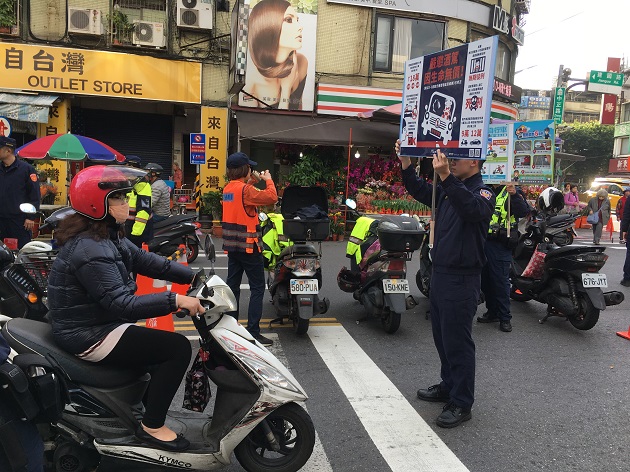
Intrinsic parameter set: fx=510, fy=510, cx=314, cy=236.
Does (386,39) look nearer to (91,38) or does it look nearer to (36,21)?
(91,38)

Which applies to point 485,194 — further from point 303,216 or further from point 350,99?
→ point 350,99

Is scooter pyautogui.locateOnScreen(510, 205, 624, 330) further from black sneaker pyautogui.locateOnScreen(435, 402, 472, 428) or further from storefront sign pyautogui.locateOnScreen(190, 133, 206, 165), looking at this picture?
storefront sign pyautogui.locateOnScreen(190, 133, 206, 165)

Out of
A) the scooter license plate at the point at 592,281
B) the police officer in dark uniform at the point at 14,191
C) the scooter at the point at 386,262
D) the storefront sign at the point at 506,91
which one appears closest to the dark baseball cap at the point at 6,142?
the police officer in dark uniform at the point at 14,191

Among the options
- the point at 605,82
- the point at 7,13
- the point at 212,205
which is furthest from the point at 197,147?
the point at 605,82

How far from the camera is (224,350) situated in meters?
2.98

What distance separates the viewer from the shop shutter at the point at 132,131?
17062mm

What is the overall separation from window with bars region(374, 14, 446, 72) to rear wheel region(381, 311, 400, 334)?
12.8 meters

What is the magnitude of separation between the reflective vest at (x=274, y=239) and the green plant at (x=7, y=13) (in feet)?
42.0

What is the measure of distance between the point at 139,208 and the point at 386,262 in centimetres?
333

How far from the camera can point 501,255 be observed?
631cm

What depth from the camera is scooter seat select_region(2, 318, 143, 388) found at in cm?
270

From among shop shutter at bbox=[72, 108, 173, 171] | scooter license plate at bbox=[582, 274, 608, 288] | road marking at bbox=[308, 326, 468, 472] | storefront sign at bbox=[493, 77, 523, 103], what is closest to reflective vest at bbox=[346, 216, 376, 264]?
road marking at bbox=[308, 326, 468, 472]

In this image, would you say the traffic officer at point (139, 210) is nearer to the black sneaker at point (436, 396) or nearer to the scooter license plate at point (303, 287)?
the scooter license plate at point (303, 287)

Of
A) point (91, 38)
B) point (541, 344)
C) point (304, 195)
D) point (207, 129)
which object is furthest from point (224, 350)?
point (91, 38)
